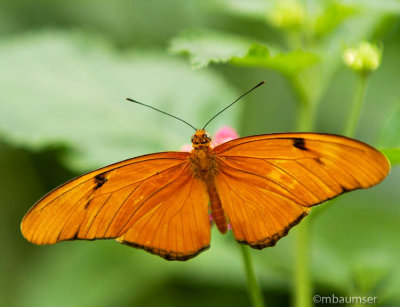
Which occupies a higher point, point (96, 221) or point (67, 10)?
point (67, 10)

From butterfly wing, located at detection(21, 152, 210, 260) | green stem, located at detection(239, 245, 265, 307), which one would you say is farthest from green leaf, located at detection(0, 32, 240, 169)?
green stem, located at detection(239, 245, 265, 307)

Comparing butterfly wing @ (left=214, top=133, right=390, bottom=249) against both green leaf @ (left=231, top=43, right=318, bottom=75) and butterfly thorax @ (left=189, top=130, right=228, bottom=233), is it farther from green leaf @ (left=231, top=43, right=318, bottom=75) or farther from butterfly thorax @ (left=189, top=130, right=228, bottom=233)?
green leaf @ (left=231, top=43, right=318, bottom=75)

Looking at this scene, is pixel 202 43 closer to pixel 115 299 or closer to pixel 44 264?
pixel 115 299

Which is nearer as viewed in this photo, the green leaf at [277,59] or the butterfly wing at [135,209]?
the butterfly wing at [135,209]

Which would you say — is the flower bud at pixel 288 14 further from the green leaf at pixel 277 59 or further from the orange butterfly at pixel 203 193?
the orange butterfly at pixel 203 193

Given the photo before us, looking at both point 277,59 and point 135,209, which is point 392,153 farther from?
point 135,209

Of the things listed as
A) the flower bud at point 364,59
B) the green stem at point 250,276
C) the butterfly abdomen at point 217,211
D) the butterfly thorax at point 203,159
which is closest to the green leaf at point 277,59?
the flower bud at point 364,59

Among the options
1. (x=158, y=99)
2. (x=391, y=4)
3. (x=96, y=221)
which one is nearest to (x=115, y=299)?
(x=158, y=99)
